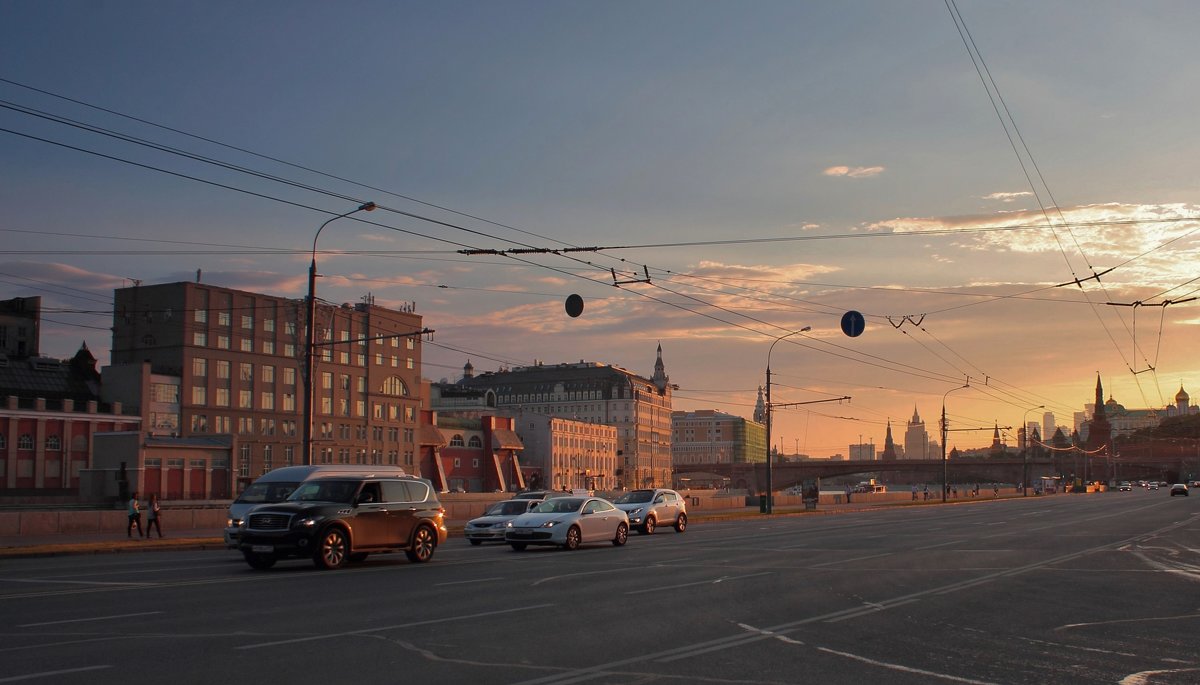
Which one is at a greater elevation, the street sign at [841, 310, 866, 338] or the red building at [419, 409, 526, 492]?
the street sign at [841, 310, 866, 338]

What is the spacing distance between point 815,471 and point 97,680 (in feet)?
484

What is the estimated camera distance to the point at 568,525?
2786cm

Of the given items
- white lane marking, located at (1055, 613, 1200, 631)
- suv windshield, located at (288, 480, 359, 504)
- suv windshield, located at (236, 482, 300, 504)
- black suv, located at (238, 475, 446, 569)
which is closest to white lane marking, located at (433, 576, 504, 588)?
black suv, located at (238, 475, 446, 569)

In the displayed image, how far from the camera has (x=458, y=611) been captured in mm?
13844

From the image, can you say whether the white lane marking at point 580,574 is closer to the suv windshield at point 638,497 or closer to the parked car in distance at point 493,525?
the parked car in distance at point 493,525

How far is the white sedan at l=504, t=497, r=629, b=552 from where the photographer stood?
27703 mm

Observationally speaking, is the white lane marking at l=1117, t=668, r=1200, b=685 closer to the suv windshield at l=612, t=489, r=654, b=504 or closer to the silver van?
the silver van

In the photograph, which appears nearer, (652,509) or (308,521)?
(308,521)

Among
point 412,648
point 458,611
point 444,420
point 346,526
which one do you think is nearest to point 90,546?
point 346,526

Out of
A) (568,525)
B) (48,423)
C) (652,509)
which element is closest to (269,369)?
(48,423)

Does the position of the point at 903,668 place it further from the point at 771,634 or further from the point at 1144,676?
the point at 771,634

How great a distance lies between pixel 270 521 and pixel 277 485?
5639mm

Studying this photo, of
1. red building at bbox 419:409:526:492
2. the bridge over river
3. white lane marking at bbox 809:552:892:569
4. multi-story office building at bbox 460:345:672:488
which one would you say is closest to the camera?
white lane marking at bbox 809:552:892:569

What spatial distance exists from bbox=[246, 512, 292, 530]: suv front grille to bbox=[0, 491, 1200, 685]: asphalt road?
3.00ft
